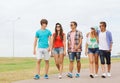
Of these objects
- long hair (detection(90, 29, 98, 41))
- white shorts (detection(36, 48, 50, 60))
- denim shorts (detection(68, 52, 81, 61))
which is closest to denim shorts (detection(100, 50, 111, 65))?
long hair (detection(90, 29, 98, 41))

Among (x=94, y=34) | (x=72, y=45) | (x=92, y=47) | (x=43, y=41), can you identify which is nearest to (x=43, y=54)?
(x=43, y=41)

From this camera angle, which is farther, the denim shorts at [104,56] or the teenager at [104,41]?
the denim shorts at [104,56]

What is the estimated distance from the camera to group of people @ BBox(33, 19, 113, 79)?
1538 cm

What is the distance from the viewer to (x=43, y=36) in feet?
50.2

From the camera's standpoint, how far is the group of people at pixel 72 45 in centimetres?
1538

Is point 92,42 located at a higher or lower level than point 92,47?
higher

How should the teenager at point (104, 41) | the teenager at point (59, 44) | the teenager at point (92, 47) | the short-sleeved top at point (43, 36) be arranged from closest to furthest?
the short-sleeved top at point (43, 36) → the teenager at point (59, 44) → the teenager at point (104, 41) → the teenager at point (92, 47)

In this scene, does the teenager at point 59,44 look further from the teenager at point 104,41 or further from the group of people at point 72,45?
the teenager at point 104,41

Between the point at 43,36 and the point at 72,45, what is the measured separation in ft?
3.71

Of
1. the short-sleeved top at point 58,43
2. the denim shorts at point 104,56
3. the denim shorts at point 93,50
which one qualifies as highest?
the short-sleeved top at point 58,43

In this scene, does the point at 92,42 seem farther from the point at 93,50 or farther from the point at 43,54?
the point at 43,54

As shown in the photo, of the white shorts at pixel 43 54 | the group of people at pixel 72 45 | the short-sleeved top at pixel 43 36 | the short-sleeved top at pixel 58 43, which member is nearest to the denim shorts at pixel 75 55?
the group of people at pixel 72 45

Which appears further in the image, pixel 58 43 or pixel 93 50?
pixel 93 50

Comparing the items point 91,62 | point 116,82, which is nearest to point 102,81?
point 116,82
